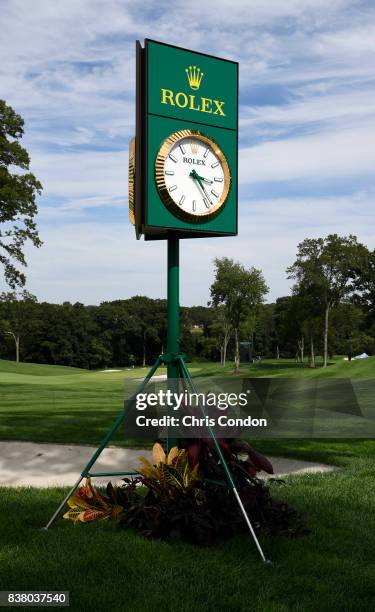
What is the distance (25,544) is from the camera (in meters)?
5.83

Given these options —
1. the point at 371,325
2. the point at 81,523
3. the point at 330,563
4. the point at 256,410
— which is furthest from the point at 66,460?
the point at 371,325

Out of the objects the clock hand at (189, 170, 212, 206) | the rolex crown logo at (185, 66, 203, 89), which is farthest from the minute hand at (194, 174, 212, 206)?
the rolex crown logo at (185, 66, 203, 89)

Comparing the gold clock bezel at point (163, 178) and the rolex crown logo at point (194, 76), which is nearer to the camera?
the gold clock bezel at point (163, 178)

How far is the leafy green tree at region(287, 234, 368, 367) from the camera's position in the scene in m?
58.7

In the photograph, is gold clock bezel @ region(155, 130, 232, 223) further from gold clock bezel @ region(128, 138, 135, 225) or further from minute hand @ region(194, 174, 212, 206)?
gold clock bezel @ region(128, 138, 135, 225)

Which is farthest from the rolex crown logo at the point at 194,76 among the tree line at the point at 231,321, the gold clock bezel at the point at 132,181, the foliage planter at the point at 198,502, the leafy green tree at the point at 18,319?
the leafy green tree at the point at 18,319

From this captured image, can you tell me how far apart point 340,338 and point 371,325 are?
4.55 m

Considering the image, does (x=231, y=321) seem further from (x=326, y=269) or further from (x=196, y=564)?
(x=196, y=564)

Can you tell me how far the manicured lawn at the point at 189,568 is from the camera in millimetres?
4676

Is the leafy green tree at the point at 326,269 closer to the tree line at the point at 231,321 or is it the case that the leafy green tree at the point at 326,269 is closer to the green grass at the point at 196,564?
the tree line at the point at 231,321

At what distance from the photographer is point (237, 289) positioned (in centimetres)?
5500

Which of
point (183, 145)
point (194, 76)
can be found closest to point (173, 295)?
point (183, 145)

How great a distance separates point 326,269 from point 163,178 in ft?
177

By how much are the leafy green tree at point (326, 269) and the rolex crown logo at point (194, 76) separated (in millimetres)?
52530
